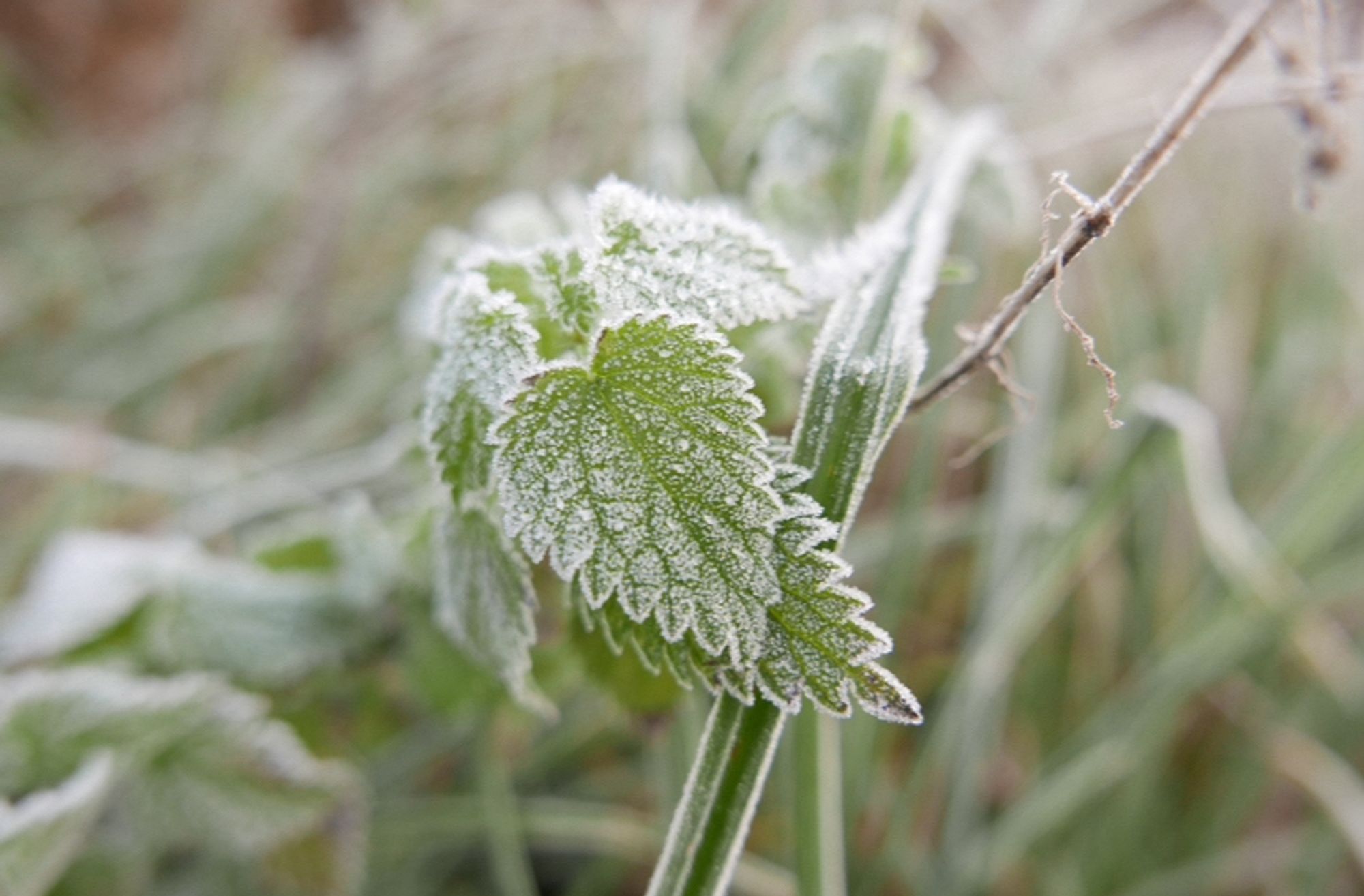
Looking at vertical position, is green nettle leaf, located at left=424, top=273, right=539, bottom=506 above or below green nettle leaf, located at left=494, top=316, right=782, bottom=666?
above

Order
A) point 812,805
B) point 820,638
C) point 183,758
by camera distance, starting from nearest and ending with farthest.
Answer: point 820,638, point 812,805, point 183,758

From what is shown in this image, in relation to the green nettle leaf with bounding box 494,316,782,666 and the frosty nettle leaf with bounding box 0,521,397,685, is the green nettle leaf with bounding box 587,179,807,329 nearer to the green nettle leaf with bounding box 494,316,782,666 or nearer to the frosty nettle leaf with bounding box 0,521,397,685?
the green nettle leaf with bounding box 494,316,782,666

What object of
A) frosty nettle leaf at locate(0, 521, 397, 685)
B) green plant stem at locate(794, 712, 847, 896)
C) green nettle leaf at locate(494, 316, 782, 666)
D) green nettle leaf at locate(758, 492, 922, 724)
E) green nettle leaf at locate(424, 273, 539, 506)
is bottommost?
green plant stem at locate(794, 712, 847, 896)

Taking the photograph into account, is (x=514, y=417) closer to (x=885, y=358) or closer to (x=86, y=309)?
(x=885, y=358)

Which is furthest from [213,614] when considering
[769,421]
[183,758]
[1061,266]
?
[1061,266]

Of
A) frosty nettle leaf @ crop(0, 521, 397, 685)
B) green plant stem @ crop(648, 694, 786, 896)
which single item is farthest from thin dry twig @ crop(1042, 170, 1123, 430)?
frosty nettle leaf @ crop(0, 521, 397, 685)

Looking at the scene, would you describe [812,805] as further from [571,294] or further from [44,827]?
[44,827]

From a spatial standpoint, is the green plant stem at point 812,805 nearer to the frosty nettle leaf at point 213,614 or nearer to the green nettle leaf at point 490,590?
the green nettle leaf at point 490,590
